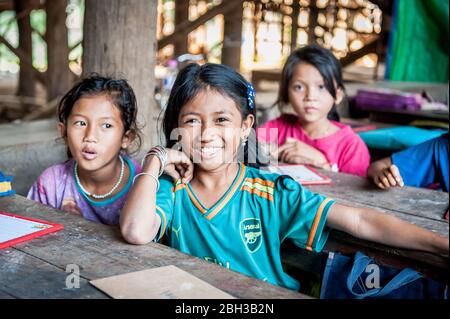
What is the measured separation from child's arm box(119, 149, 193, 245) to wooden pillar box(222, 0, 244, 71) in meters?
4.32

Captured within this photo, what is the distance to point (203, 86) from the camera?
1.80 m

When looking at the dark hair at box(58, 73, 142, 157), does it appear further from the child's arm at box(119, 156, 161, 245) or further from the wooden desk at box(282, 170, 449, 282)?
the wooden desk at box(282, 170, 449, 282)

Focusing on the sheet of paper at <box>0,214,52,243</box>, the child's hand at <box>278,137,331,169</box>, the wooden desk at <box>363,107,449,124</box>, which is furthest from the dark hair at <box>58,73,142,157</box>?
the wooden desk at <box>363,107,449,124</box>

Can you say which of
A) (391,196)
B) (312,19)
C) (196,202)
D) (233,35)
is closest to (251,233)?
(196,202)

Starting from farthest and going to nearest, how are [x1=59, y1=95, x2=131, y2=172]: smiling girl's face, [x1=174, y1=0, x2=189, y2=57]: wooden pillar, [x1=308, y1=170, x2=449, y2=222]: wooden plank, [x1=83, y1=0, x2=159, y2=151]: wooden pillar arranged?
[x1=174, y1=0, x2=189, y2=57]: wooden pillar, [x1=83, y1=0, x2=159, y2=151]: wooden pillar, [x1=59, y1=95, x2=131, y2=172]: smiling girl's face, [x1=308, y1=170, x2=449, y2=222]: wooden plank

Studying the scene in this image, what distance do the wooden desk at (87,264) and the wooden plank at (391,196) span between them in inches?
31.5

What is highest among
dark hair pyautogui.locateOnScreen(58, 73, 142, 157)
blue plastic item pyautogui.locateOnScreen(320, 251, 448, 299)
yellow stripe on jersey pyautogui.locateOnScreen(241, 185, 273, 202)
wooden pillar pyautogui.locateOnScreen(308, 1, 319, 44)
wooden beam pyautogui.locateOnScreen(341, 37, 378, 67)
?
wooden pillar pyautogui.locateOnScreen(308, 1, 319, 44)

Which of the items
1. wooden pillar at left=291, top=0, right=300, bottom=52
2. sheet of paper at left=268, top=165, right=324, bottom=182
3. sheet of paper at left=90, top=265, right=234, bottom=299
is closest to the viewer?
sheet of paper at left=90, top=265, right=234, bottom=299

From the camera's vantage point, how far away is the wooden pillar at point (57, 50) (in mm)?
5340

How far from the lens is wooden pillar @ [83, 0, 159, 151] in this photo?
2.50 m

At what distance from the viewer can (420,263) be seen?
5.20 ft
